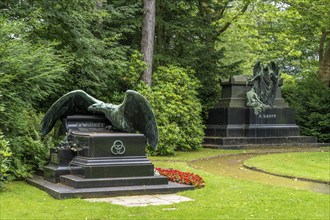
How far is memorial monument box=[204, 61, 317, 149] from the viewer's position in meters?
22.5

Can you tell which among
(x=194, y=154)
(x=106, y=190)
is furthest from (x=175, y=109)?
(x=106, y=190)

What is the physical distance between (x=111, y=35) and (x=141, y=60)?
5.69 feet

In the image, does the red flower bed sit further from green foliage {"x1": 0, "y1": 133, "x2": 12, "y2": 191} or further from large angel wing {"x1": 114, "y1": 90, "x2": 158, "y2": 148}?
green foliage {"x1": 0, "y1": 133, "x2": 12, "y2": 191}

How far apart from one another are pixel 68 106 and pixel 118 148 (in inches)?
82.1

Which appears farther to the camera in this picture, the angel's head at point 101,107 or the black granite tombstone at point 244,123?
the black granite tombstone at point 244,123

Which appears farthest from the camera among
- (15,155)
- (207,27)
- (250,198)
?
(207,27)

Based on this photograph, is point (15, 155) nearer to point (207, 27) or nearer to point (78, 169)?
point (78, 169)

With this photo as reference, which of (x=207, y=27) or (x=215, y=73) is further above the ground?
(x=207, y=27)

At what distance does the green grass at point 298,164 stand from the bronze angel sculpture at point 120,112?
425 cm

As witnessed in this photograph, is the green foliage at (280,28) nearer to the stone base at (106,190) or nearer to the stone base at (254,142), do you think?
the stone base at (254,142)

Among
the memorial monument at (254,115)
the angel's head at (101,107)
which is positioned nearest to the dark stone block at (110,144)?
the angel's head at (101,107)

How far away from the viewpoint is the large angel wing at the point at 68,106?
11.9 m

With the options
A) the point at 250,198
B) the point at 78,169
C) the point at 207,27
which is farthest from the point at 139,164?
the point at 207,27

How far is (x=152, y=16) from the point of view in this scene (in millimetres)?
21406
